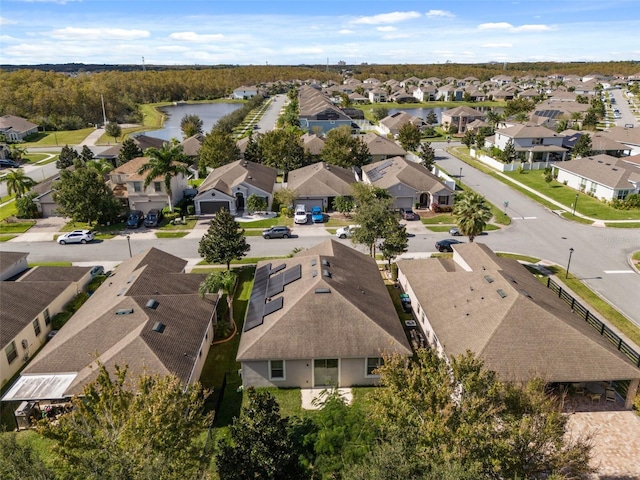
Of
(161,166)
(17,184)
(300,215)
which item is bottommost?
(300,215)

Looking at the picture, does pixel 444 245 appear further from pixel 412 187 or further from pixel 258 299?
pixel 258 299

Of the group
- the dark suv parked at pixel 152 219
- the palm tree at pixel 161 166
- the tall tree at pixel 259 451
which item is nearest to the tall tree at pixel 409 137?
the palm tree at pixel 161 166

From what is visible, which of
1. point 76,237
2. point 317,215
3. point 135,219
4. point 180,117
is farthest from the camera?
point 180,117

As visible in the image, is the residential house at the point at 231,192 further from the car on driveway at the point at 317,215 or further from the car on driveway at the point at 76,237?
the car on driveway at the point at 76,237

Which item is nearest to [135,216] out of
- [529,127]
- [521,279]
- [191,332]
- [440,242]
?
[191,332]

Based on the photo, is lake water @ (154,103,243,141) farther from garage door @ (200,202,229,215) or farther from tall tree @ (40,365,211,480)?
tall tree @ (40,365,211,480)

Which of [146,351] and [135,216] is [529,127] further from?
[146,351]

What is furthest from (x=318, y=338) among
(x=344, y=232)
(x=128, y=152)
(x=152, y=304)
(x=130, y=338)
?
(x=128, y=152)
